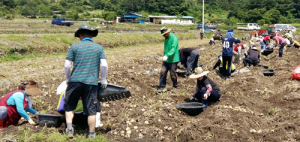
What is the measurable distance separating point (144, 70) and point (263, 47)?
7.62 m

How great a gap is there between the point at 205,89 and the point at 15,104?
371 cm

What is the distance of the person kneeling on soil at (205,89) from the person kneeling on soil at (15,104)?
3306 millimetres

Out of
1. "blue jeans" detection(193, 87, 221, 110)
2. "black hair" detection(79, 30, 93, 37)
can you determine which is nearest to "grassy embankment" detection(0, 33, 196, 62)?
"black hair" detection(79, 30, 93, 37)

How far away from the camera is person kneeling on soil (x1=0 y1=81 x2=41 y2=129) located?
15.7 ft

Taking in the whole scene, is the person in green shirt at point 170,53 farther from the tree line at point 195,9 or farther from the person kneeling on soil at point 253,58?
the tree line at point 195,9

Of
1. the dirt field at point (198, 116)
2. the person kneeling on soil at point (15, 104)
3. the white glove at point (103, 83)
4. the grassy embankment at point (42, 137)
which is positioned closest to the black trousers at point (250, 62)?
the dirt field at point (198, 116)

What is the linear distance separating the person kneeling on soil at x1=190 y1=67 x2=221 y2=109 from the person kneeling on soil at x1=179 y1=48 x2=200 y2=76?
289 cm

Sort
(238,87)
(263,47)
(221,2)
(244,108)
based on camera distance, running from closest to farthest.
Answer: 1. (244,108)
2. (238,87)
3. (263,47)
4. (221,2)

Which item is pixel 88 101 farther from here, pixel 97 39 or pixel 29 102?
pixel 97 39

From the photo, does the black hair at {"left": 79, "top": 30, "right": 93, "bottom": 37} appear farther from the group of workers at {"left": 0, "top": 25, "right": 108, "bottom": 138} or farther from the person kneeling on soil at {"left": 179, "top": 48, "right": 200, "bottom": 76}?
the person kneeling on soil at {"left": 179, "top": 48, "right": 200, "bottom": 76}

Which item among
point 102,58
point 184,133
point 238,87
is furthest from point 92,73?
point 238,87

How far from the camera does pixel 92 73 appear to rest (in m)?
4.30

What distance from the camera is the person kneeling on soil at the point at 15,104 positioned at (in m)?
4.79

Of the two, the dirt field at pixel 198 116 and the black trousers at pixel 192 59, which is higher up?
the black trousers at pixel 192 59
